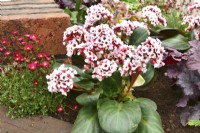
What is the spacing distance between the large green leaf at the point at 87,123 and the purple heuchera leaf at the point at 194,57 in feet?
3.53

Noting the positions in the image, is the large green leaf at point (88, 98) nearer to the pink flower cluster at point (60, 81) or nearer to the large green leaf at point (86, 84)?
the large green leaf at point (86, 84)

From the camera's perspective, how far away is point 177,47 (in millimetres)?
4324

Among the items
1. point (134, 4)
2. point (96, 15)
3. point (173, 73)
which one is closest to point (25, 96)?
point (96, 15)

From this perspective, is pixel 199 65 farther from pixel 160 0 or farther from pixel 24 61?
pixel 160 0

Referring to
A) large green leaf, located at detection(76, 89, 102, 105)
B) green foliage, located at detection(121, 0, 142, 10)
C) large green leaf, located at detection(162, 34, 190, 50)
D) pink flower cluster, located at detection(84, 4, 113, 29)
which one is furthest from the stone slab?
green foliage, located at detection(121, 0, 142, 10)

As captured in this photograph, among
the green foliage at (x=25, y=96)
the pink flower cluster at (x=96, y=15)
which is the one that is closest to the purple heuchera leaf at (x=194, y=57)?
the pink flower cluster at (x=96, y=15)

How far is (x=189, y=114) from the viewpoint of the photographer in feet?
13.3

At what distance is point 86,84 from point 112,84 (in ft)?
0.80

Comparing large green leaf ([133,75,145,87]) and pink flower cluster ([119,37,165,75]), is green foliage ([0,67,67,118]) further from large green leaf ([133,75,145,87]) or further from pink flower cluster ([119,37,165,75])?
pink flower cluster ([119,37,165,75])

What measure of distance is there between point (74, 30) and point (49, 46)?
0.99 meters

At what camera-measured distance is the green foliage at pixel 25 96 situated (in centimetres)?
364

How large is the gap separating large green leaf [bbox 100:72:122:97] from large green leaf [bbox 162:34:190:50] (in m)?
0.98

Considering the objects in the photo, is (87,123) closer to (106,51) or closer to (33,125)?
(33,125)

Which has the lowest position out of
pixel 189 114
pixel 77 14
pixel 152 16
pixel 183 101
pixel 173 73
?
pixel 189 114
